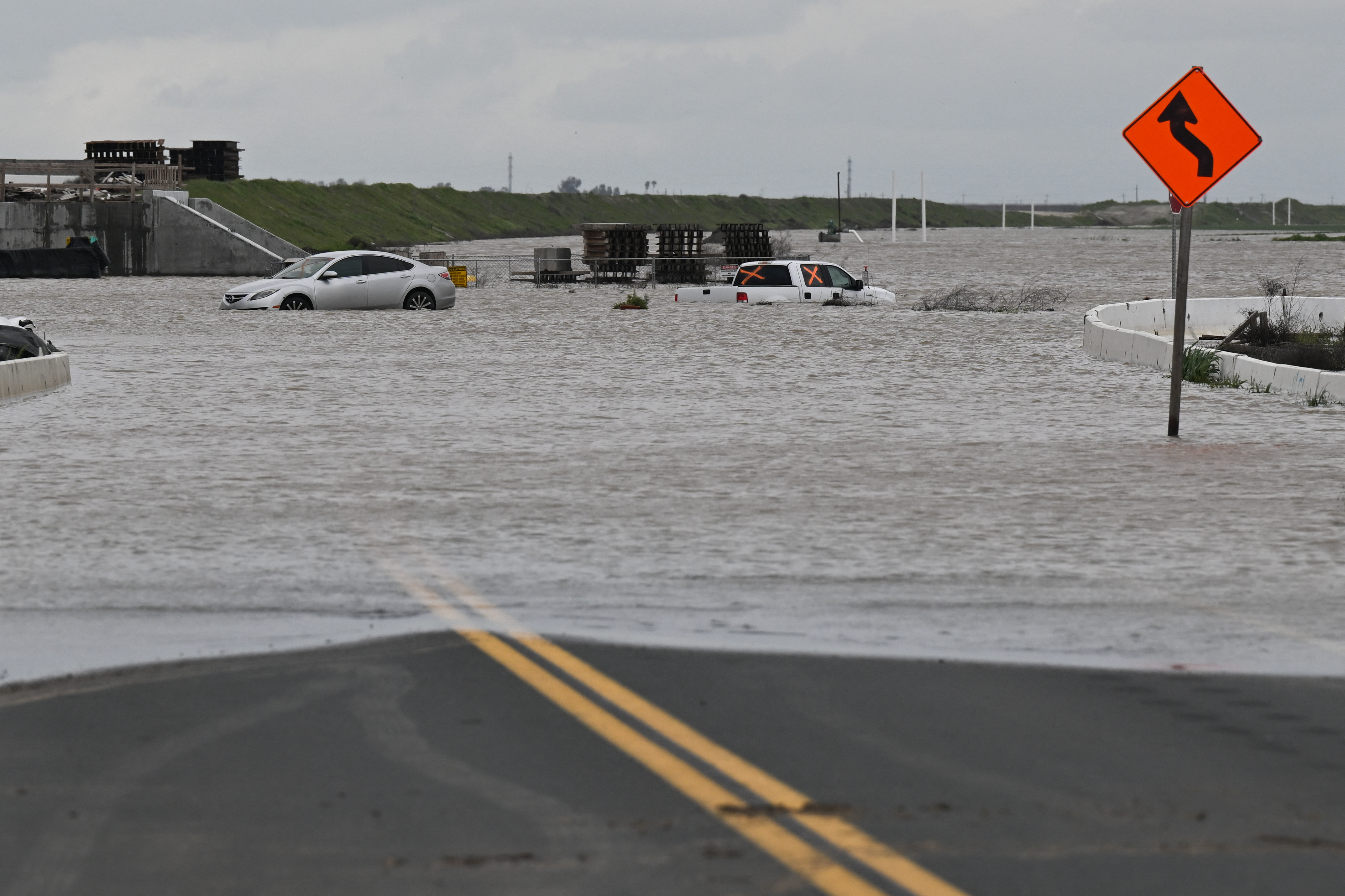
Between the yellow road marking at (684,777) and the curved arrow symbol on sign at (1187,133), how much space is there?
380 inches

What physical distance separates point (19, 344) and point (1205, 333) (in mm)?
20249

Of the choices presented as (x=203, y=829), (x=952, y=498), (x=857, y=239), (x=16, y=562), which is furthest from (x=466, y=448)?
(x=857, y=239)

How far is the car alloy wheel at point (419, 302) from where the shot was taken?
38.6 meters

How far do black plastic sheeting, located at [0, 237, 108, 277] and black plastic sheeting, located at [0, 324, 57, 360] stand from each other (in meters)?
39.9

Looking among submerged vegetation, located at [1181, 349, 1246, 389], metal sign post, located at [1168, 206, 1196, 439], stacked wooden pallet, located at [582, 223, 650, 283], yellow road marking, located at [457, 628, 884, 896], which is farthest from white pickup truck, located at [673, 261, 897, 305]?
yellow road marking, located at [457, 628, 884, 896]

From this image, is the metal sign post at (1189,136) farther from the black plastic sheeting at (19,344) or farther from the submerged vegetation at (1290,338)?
the black plastic sheeting at (19,344)

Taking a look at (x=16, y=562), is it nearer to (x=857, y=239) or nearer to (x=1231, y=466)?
(x=1231, y=466)

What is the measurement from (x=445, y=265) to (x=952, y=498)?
147 feet

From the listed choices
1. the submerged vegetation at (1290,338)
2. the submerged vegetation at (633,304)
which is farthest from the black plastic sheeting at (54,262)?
the submerged vegetation at (1290,338)

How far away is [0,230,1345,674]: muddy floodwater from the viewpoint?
8039 mm

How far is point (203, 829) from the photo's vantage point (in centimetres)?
495

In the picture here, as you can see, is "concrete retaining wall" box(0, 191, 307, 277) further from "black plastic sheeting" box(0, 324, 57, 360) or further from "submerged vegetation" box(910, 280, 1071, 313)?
"black plastic sheeting" box(0, 324, 57, 360)

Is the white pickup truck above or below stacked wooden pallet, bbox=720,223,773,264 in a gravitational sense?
below

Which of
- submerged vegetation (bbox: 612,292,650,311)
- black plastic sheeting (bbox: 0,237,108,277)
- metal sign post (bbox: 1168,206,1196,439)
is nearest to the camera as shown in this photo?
metal sign post (bbox: 1168,206,1196,439)
